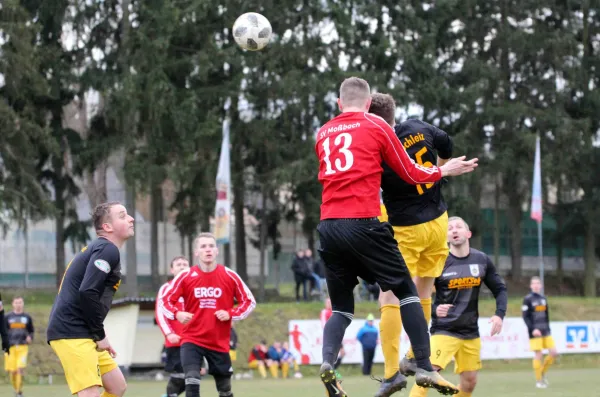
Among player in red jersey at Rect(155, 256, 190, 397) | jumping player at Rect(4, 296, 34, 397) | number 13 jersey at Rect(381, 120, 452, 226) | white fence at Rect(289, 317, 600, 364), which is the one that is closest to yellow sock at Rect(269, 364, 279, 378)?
white fence at Rect(289, 317, 600, 364)

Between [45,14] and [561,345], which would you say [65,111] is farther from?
[561,345]

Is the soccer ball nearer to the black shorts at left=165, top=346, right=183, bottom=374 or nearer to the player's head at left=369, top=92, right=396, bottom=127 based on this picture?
the black shorts at left=165, top=346, right=183, bottom=374

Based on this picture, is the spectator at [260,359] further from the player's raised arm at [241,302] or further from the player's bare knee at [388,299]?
the player's bare knee at [388,299]

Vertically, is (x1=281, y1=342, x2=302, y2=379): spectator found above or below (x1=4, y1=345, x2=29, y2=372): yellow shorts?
below

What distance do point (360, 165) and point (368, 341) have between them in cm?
1832

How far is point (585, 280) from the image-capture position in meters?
42.2

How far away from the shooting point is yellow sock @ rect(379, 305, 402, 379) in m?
8.59

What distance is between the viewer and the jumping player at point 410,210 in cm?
862

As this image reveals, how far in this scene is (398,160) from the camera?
777cm

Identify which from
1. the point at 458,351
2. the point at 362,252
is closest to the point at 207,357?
the point at 458,351

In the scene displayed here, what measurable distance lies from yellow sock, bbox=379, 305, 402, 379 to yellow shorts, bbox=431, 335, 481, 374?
8.46 ft

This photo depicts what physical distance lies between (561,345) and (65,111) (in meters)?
18.9

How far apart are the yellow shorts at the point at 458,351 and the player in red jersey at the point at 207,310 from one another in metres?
2.19

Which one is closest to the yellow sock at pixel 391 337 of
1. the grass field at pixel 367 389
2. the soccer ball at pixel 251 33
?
the soccer ball at pixel 251 33
